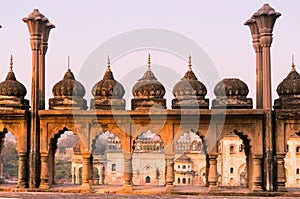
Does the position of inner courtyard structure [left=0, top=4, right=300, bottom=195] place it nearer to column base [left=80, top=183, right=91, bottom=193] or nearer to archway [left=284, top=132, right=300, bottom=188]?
column base [left=80, top=183, right=91, bottom=193]

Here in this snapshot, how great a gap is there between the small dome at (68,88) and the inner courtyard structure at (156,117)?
29mm

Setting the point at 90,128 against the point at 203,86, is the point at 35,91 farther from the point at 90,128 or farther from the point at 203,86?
the point at 203,86

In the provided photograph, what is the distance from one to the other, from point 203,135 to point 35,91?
197 inches

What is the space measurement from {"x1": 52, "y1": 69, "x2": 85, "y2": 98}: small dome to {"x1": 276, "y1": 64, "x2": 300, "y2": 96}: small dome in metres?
5.76

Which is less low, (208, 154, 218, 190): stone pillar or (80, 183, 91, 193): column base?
(208, 154, 218, 190): stone pillar

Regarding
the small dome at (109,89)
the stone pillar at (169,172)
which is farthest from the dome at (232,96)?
the small dome at (109,89)

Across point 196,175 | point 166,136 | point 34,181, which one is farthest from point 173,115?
point 196,175

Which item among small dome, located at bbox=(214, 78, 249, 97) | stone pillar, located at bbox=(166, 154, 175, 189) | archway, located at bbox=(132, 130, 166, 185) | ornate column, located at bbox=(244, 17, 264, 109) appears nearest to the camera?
stone pillar, located at bbox=(166, 154, 175, 189)

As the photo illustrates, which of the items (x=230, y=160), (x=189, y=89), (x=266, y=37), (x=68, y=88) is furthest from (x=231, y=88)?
(x=230, y=160)

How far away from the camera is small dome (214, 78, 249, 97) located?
17.2m

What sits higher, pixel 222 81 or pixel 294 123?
pixel 222 81

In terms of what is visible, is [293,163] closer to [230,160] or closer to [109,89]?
[230,160]

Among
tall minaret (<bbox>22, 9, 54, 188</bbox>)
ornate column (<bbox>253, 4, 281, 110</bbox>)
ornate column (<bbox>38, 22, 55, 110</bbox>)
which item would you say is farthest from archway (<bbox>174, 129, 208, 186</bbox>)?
ornate column (<bbox>253, 4, 281, 110</bbox>)

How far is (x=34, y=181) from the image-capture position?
17281 mm
